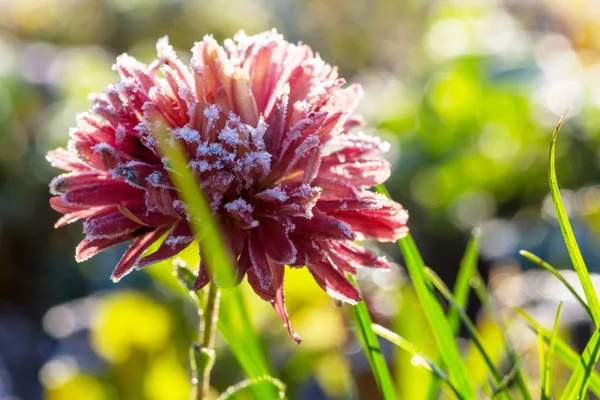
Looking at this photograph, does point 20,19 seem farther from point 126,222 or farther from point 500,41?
point 126,222

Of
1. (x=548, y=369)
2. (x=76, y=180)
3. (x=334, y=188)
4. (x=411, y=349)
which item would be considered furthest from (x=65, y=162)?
(x=548, y=369)

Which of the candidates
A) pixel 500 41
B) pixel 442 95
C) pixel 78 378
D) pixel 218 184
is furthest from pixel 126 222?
pixel 500 41

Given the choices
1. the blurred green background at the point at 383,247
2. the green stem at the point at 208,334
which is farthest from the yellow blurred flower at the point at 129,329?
the green stem at the point at 208,334

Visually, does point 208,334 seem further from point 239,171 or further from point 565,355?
point 565,355

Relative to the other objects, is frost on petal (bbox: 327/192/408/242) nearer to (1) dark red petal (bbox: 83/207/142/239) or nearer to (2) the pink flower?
(2) the pink flower

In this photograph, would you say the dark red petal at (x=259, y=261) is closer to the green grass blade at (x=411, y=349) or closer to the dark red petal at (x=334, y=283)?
the dark red petal at (x=334, y=283)

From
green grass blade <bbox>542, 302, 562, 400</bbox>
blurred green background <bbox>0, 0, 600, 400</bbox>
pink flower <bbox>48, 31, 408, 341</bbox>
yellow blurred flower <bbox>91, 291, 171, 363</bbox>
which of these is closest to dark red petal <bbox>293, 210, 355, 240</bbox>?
pink flower <bbox>48, 31, 408, 341</bbox>
